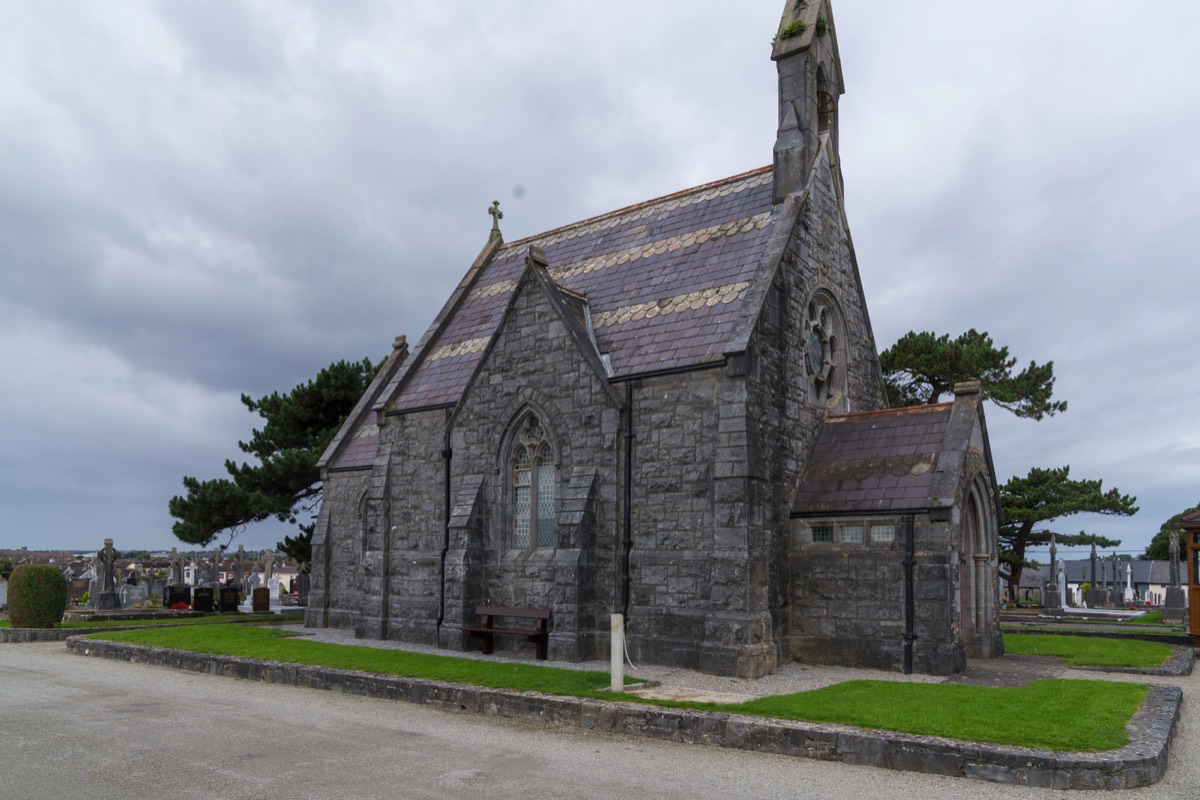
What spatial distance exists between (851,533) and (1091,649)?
7275 millimetres

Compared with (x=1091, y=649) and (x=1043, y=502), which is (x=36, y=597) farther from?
(x=1043, y=502)

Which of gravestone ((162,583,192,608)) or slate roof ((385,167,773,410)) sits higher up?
slate roof ((385,167,773,410))

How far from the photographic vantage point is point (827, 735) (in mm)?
9312

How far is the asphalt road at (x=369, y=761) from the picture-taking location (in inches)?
312

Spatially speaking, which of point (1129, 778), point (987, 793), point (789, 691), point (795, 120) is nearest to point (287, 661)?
point (789, 691)

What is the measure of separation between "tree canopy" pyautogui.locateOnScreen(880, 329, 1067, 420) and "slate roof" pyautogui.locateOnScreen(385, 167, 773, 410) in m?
14.6

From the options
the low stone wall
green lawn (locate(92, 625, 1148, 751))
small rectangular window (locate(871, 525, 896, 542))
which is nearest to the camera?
green lawn (locate(92, 625, 1148, 751))

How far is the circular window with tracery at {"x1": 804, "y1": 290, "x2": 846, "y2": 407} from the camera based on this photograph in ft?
61.1

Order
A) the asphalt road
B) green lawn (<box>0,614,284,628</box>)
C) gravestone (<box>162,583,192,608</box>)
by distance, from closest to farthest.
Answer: the asphalt road → green lawn (<box>0,614,284,628</box>) → gravestone (<box>162,583,192,608</box>)

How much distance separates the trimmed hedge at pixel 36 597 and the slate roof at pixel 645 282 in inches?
437

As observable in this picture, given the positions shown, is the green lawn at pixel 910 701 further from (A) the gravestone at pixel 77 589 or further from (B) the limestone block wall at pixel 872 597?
(A) the gravestone at pixel 77 589

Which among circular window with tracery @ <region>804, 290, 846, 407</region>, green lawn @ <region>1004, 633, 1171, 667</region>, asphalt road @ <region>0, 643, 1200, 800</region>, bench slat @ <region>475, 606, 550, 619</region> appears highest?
circular window with tracery @ <region>804, 290, 846, 407</region>

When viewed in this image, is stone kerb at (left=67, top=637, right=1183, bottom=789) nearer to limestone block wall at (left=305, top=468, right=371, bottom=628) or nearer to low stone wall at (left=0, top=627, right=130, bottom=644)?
limestone block wall at (left=305, top=468, right=371, bottom=628)

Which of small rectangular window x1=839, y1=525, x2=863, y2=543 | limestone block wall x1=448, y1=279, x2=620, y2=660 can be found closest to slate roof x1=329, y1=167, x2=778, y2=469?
limestone block wall x1=448, y1=279, x2=620, y2=660
